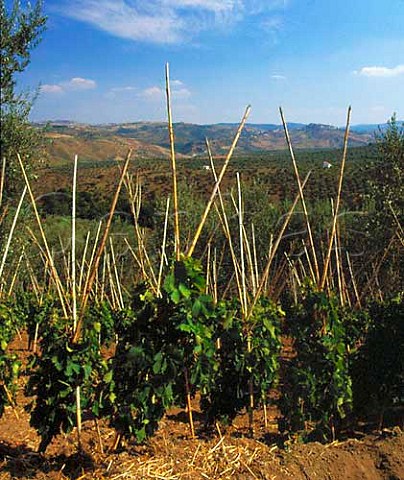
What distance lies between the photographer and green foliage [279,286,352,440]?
17.3 feet

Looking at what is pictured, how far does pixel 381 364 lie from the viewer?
598 centimetres

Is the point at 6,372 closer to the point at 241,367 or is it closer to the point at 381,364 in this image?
the point at 241,367

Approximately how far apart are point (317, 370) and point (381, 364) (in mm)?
1173

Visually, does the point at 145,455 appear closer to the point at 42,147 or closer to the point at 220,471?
the point at 220,471

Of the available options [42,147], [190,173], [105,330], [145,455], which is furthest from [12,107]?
[190,173]

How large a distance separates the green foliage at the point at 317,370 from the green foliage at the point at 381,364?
2.34 ft

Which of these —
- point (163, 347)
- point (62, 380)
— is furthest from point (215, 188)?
point (62, 380)

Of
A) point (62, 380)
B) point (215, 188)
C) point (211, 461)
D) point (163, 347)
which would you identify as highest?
point (215, 188)

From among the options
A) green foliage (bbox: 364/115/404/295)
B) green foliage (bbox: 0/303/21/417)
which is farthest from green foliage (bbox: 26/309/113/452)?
green foliage (bbox: 364/115/404/295)

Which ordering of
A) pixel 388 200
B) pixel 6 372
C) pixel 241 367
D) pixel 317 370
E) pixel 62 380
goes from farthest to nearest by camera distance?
pixel 388 200, pixel 6 372, pixel 241 367, pixel 317 370, pixel 62 380

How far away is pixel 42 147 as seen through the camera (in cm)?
1032

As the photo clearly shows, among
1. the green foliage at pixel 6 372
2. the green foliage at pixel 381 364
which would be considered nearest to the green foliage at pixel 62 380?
the green foliage at pixel 6 372

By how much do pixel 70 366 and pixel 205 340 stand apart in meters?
1.23

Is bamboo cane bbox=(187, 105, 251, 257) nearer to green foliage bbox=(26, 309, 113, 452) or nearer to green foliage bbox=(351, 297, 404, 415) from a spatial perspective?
green foliage bbox=(26, 309, 113, 452)
